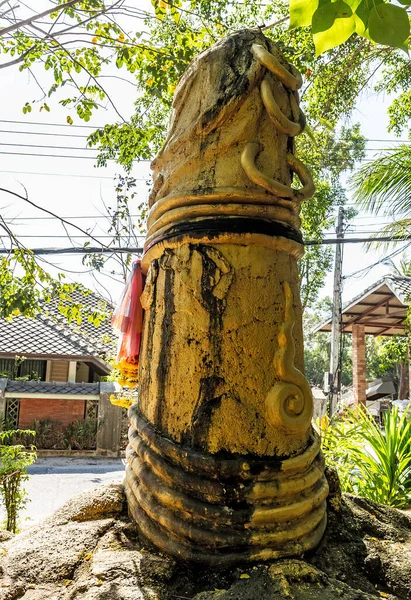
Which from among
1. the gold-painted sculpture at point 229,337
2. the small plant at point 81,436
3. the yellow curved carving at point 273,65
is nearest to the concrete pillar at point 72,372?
the small plant at point 81,436

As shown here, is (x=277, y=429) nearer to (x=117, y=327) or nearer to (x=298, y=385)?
(x=298, y=385)

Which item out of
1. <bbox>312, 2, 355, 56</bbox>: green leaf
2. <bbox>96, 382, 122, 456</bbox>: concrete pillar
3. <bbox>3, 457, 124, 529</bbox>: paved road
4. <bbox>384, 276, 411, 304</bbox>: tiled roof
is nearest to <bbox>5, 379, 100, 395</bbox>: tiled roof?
<bbox>96, 382, 122, 456</bbox>: concrete pillar

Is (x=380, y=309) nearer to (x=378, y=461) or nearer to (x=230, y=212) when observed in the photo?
(x=378, y=461)

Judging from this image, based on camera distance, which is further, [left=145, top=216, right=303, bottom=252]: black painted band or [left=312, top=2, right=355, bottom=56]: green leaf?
[left=145, top=216, right=303, bottom=252]: black painted band

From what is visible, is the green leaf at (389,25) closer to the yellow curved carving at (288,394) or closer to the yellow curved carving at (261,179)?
the yellow curved carving at (261,179)

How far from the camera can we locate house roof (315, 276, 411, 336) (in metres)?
11.2

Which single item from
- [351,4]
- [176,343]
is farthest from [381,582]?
[351,4]

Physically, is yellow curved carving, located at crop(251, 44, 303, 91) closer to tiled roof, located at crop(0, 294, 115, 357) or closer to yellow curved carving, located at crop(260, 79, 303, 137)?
yellow curved carving, located at crop(260, 79, 303, 137)

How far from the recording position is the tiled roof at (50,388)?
11.0 meters

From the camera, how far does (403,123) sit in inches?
279

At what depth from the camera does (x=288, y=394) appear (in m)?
1.79

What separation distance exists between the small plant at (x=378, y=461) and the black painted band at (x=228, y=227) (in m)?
3.11

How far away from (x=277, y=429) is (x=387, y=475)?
2.99 m

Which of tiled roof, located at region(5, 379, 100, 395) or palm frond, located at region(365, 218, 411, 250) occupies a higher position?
palm frond, located at region(365, 218, 411, 250)
